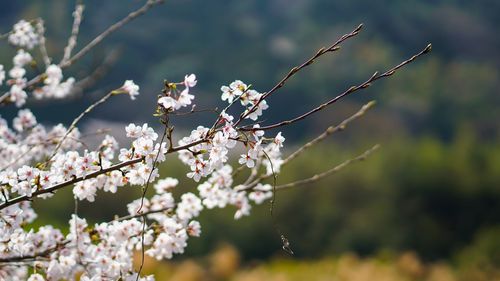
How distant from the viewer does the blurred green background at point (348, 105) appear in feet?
60.8

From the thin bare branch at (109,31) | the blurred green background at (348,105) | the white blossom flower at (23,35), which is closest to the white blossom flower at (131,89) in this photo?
the thin bare branch at (109,31)

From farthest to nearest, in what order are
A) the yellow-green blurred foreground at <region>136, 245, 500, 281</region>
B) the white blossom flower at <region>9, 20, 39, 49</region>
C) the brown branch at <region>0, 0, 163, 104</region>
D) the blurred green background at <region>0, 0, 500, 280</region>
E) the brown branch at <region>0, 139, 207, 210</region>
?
the blurred green background at <region>0, 0, 500, 280</region> → the yellow-green blurred foreground at <region>136, 245, 500, 281</region> → the white blossom flower at <region>9, 20, 39, 49</region> → the brown branch at <region>0, 0, 163, 104</region> → the brown branch at <region>0, 139, 207, 210</region>

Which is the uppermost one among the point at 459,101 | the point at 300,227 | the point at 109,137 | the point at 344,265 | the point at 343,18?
the point at 343,18

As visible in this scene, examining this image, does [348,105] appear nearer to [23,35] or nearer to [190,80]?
[23,35]

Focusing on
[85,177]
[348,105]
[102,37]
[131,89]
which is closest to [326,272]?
[102,37]

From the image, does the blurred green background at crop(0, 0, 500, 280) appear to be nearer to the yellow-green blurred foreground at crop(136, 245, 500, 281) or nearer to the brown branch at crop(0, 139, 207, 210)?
the yellow-green blurred foreground at crop(136, 245, 500, 281)

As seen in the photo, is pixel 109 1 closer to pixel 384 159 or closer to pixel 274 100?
pixel 274 100

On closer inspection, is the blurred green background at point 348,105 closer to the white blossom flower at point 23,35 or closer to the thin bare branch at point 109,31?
the white blossom flower at point 23,35

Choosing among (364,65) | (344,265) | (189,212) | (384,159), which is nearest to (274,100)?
(364,65)

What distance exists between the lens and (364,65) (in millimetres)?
64188

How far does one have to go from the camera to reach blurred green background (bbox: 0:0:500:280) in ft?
60.8

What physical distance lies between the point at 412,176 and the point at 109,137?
58.7 feet

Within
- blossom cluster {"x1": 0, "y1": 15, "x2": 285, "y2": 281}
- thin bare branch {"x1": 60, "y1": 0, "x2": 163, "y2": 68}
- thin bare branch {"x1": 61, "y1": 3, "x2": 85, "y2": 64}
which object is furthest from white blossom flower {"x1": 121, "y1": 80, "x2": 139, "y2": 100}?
thin bare branch {"x1": 61, "y1": 3, "x2": 85, "y2": 64}

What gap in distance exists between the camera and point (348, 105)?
177 ft
